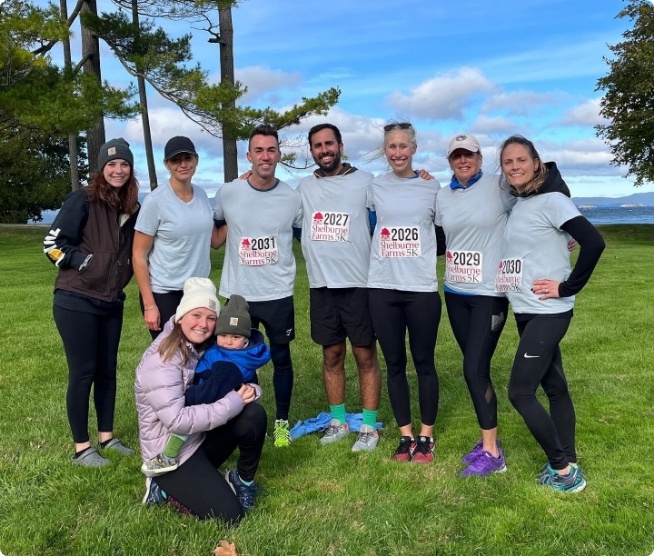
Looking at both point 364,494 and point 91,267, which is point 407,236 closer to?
point 364,494

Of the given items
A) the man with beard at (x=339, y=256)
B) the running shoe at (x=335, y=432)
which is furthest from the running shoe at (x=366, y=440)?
the running shoe at (x=335, y=432)

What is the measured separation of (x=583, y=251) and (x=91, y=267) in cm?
281

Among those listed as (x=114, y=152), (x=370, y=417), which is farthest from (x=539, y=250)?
(x=114, y=152)

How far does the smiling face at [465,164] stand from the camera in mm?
3566

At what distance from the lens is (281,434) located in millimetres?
4203

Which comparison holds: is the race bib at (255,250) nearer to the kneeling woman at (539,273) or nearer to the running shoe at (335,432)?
the running shoe at (335,432)

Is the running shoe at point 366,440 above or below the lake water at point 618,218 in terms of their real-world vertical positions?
above

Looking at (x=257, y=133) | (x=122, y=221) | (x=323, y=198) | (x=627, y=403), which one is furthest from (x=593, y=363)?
(x=122, y=221)

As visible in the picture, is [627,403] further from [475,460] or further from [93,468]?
[93,468]

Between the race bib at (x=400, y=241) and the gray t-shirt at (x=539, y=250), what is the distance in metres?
0.65

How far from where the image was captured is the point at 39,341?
7.60 meters

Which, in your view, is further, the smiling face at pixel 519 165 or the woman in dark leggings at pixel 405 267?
the woman in dark leggings at pixel 405 267

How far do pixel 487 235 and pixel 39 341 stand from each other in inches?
247

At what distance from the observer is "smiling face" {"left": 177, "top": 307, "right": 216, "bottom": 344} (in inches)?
125
